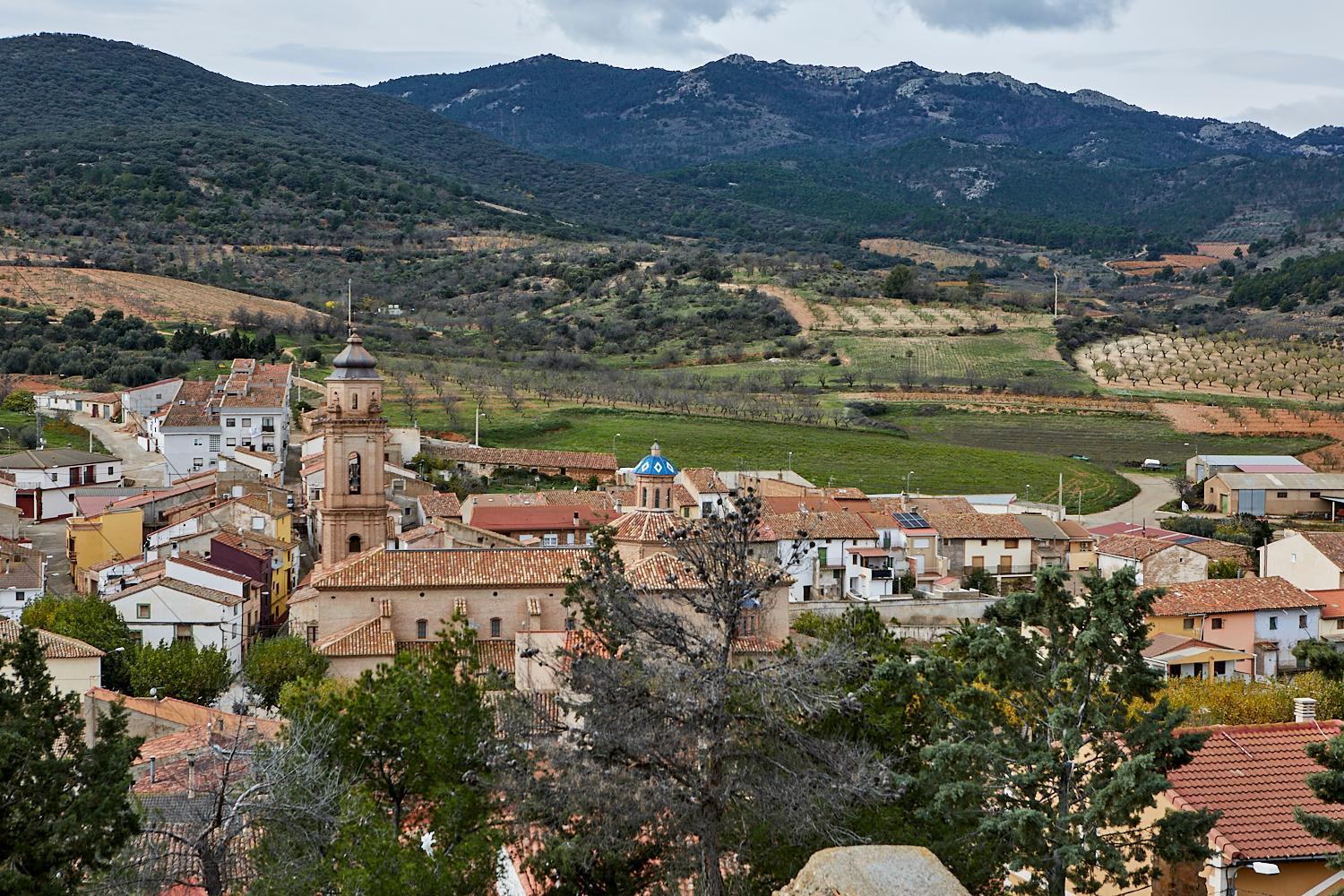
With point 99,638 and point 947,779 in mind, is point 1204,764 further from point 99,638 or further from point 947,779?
point 99,638

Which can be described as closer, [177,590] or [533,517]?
[177,590]

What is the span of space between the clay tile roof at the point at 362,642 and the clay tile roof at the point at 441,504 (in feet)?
48.9

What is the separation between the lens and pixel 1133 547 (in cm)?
4181

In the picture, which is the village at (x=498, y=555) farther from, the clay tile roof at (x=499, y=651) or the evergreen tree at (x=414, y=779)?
the evergreen tree at (x=414, y=779)

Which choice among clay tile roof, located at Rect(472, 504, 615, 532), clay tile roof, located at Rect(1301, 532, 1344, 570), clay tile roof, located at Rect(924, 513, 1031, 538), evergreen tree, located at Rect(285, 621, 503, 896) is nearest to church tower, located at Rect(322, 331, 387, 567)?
clay tile roof, located at Rect(472, 504, 615, 532)

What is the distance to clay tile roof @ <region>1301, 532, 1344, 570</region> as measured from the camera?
37.7 metres

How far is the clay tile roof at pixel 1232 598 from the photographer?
32.4 m

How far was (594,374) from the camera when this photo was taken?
79.7 meters

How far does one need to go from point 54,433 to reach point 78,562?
→ 60.4ft

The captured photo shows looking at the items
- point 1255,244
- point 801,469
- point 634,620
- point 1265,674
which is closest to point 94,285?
point 801,469

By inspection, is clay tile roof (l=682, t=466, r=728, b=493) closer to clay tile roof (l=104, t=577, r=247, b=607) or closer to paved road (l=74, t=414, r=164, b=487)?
paved road (l=74, t=414, r=164, b=487)

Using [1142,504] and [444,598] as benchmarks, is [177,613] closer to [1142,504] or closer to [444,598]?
[444,598]

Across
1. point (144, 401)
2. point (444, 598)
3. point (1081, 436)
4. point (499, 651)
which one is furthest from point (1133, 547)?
point (144, 401)

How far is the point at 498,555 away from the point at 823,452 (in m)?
33.2
